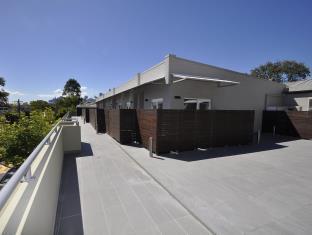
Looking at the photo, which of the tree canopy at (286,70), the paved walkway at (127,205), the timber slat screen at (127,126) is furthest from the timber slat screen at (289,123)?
the tree canopy at (286,70)

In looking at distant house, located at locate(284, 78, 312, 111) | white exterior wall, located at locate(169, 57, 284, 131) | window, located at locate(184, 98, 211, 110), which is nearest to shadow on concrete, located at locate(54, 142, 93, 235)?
white exterior wall, located at locate(169, 57, 284, 131)

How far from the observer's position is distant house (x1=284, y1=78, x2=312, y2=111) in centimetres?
1303

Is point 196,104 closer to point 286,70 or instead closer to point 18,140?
point 18,140

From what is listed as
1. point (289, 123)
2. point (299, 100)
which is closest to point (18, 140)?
point (289, 123)

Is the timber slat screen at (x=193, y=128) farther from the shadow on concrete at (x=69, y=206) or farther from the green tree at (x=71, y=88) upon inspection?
the green tree at (x=71, y=88)

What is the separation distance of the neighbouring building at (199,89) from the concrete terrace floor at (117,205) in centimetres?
529

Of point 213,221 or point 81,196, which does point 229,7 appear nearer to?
point 213,221

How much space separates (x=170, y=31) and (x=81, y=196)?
35.9 feet

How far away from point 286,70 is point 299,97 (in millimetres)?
21684

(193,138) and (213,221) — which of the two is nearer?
(213,221)

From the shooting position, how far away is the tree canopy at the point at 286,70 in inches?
1184

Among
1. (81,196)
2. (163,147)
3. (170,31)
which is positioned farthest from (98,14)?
(81,196)

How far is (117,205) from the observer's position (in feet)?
10.9

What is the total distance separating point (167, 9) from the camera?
363 inches
